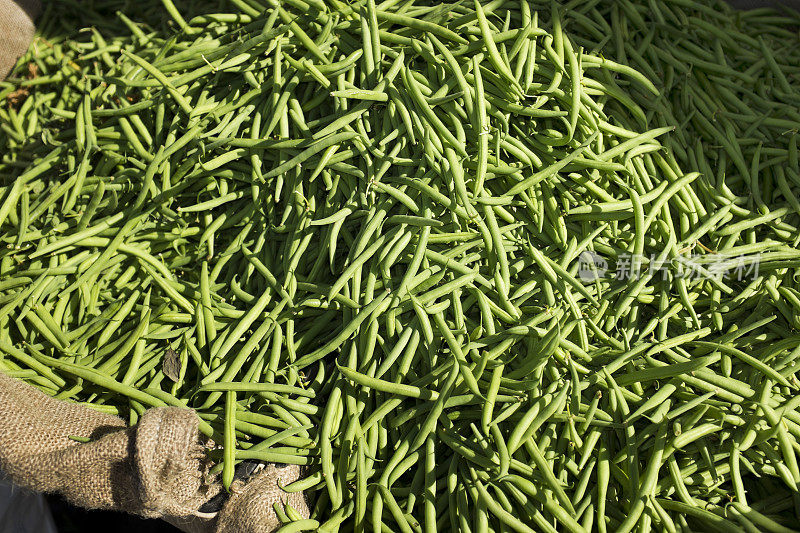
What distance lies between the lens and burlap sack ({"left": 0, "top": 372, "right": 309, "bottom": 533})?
100cm

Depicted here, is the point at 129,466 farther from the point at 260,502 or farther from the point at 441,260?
the point at 441,260

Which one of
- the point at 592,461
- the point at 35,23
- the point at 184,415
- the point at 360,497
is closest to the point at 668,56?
the point at 592,461

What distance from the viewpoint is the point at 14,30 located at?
5.41 ft

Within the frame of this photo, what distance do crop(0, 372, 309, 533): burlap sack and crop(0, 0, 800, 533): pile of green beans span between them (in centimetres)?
5

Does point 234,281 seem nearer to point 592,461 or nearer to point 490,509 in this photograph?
point 490,509

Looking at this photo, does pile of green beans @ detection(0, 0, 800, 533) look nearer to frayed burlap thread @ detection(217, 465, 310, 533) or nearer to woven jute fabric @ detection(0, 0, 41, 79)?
frayed burlap thread @ detection(217, 465, 310, 533)

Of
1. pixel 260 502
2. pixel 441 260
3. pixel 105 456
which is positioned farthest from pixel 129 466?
pixel 441 260

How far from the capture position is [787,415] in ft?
3.56

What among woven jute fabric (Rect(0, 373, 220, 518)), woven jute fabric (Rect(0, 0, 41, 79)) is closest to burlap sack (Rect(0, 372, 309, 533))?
woven jute fabric (Rect(0, 373, 220, 518))

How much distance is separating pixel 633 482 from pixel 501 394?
0.93 ft

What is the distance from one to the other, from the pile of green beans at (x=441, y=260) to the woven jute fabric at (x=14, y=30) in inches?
14.2

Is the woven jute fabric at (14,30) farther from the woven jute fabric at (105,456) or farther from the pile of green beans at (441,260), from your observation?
the woven jute fabric at (105,456)

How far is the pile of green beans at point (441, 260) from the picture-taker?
3.54 feet

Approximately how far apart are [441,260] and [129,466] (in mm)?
700
